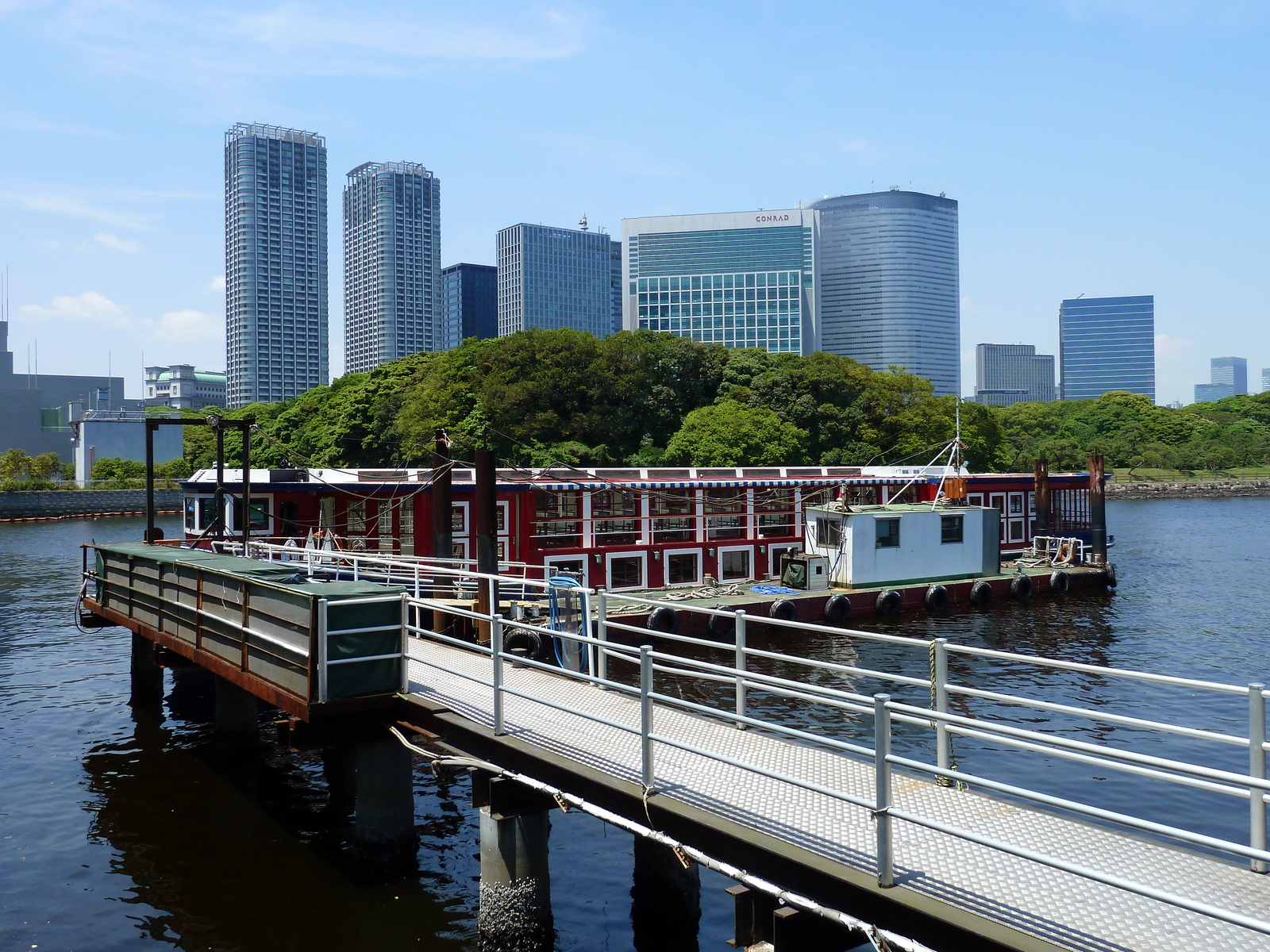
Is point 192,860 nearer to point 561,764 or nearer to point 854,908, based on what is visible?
point 561,764

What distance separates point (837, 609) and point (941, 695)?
27.4 m

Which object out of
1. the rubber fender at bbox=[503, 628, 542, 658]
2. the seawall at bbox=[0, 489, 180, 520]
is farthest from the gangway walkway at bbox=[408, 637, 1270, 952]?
the seawall at bbox=[0, 489, 180, 520]

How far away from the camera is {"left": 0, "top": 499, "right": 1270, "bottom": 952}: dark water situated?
508 inches

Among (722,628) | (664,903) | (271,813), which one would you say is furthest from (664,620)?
(664,903)

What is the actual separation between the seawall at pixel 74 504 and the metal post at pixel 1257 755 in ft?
368

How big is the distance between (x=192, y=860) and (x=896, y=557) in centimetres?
2968

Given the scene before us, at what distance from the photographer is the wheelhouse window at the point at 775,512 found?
139 feet

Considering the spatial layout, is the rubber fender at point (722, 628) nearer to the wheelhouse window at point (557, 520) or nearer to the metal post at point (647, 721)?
the wheelhouse window at point (557, 520)

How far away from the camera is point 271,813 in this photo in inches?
658

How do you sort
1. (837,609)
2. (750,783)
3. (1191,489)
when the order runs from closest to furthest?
(750,783) < (837,609) < (1191,489)

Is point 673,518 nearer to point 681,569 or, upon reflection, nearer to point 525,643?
point 681,569

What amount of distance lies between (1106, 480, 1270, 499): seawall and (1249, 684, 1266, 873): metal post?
13913 centimetres

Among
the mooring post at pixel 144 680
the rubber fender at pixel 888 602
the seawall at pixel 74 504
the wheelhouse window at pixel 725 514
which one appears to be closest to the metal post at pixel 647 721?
the mooring post at pixel 144 680

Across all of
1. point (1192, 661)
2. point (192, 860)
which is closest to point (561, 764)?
point (192, 860)
